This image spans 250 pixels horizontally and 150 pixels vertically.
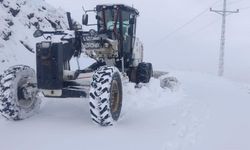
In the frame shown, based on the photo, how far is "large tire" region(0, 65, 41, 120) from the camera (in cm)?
831

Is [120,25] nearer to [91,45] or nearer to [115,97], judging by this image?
[91,45]

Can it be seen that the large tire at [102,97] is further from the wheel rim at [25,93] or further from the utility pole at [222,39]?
the utility pole at [222,39]

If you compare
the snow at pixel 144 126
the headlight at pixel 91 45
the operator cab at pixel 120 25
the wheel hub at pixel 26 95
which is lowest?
the snow at pixel 144 126

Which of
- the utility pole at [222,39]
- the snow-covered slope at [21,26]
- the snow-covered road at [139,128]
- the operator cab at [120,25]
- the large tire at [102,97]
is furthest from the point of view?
the utility pole at [222,39]

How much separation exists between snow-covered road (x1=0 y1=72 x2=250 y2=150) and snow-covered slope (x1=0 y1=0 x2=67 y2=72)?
243 inches

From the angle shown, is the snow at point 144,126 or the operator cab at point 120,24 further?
the operator cab at point 120,24

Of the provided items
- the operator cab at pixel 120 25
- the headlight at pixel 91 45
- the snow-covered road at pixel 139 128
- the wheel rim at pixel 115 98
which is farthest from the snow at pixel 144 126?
the headlight at pixel 91 45

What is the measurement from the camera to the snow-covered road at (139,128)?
6.91 metres

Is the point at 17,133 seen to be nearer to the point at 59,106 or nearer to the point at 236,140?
the point at 59,106

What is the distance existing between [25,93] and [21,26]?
10.1 metres

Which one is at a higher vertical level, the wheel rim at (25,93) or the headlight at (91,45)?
the headlight at (91,45)

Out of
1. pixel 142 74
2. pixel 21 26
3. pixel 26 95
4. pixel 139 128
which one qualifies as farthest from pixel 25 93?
pixel 21 26

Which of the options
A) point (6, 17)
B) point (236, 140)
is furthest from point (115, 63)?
point (6, 17)

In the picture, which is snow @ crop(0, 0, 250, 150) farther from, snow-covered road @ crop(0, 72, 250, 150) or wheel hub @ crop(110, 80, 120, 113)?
wheel hub @ crop(110, 80, 120, 113)
